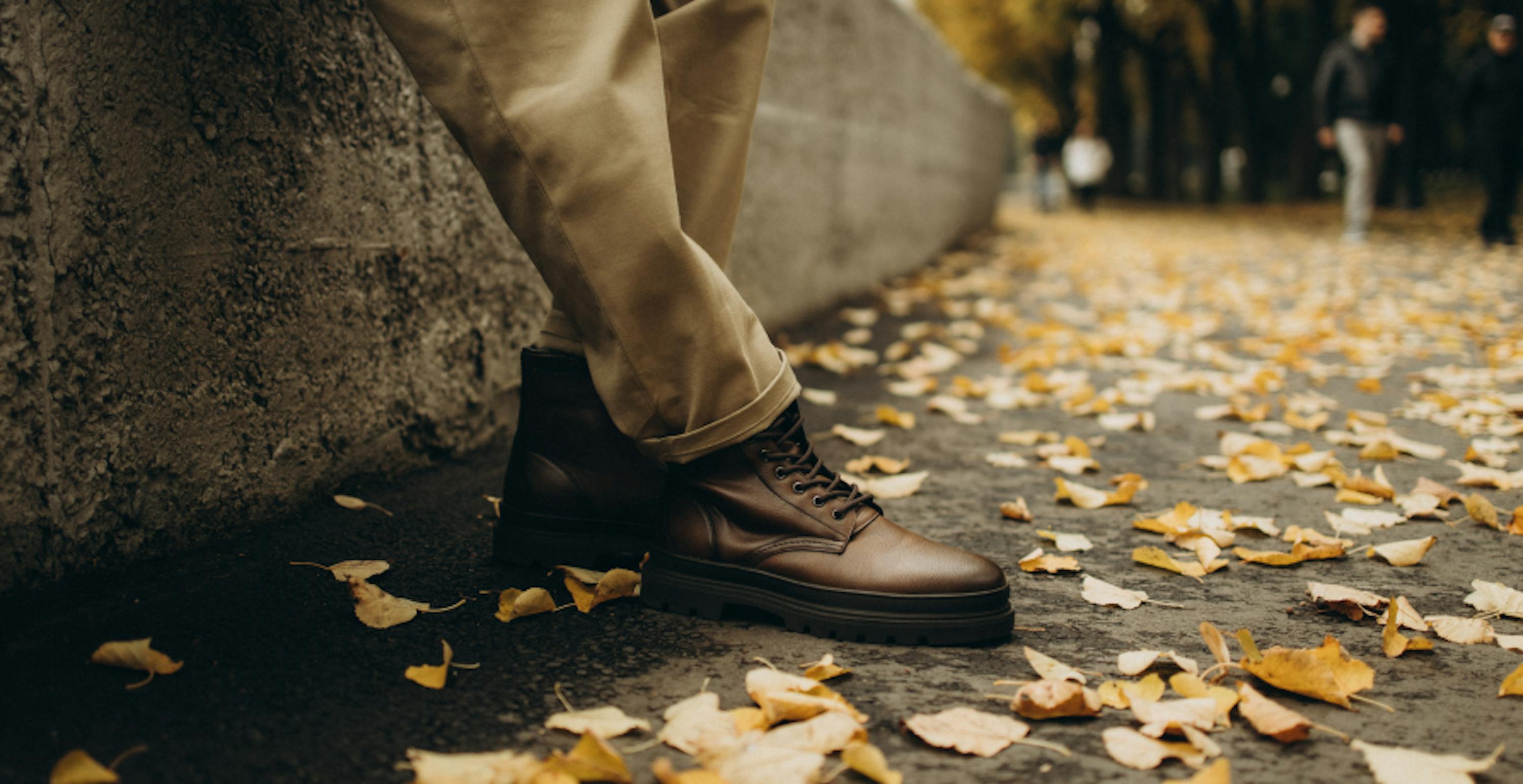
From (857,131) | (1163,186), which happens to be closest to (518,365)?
(857,131)

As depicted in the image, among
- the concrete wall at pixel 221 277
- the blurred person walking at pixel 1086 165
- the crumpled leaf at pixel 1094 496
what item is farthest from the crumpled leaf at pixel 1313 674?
the blurred person walking at pixel 1086 165

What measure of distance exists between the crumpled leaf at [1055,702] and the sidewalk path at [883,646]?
16 mm

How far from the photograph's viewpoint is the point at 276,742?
1029 millimetres

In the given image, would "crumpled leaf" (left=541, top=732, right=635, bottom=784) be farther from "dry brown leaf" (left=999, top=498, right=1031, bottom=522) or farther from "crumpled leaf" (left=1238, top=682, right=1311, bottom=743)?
"dry brown leaf" (left=999, top=498, right=1031, bottom=522)

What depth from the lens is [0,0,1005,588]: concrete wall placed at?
1.30 m

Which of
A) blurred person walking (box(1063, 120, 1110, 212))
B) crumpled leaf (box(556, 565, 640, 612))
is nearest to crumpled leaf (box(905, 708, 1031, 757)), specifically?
crumpled leaf (box(556, 565, 640, 612))

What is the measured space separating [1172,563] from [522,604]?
108cm

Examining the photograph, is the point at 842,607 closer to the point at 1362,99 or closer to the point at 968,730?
the point at 968,730

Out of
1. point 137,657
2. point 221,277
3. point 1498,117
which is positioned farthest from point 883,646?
point 1498,117

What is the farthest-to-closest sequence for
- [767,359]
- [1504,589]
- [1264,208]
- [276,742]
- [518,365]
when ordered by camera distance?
[1264,208] → [518,365] → [1504,589] → [767,359] → [276,742]

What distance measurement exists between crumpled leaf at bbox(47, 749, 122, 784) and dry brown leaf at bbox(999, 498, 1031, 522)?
1.52 m

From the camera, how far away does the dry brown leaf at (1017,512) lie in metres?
1.94

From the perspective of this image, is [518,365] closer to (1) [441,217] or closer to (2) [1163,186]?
(1) [441,217]

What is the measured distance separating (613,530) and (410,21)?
2.63 feet
